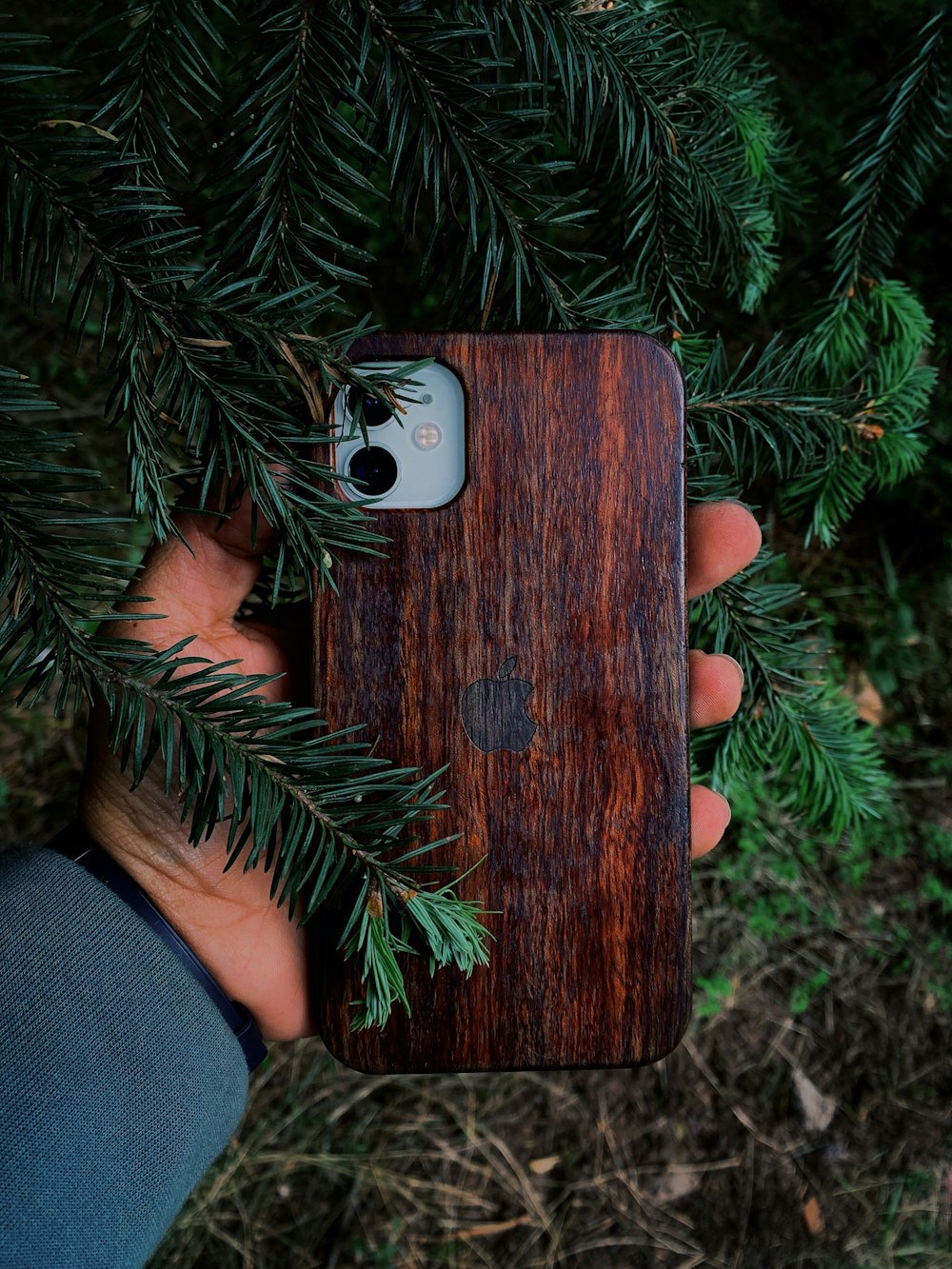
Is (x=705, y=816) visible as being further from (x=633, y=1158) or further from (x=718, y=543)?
(x=633, y=1158)

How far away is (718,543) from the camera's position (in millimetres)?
1054

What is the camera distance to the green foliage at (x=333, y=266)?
724mm

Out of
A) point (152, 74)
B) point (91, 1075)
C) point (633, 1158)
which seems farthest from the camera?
point (633, 1158)

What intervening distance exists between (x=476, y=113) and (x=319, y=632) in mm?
528

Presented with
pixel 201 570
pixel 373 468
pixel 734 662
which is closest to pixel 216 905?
pixel 201 570

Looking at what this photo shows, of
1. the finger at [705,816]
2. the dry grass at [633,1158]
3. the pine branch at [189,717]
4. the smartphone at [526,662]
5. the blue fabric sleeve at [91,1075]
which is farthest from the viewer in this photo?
the dry grass at [633,1158]

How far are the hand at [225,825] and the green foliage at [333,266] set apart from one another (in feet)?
0.18

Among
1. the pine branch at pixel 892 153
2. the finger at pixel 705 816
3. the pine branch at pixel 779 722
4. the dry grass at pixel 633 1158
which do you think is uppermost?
the pine branch at pixel 892 153

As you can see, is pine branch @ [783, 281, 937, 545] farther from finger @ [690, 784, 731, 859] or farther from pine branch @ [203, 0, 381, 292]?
pine branch @ [203, 0, 381, 292]

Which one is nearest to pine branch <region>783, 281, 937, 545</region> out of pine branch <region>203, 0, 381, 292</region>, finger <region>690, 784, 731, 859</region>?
finger <region>690, 784, 731, 859</region>

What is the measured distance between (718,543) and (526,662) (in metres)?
0.26

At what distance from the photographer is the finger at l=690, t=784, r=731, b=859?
122 centimetres

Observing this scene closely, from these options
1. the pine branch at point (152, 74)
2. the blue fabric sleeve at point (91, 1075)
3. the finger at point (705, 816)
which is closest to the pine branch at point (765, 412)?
the finger at point (705, 816)

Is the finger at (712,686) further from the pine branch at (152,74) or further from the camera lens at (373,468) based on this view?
the pine branch at (152,74)
